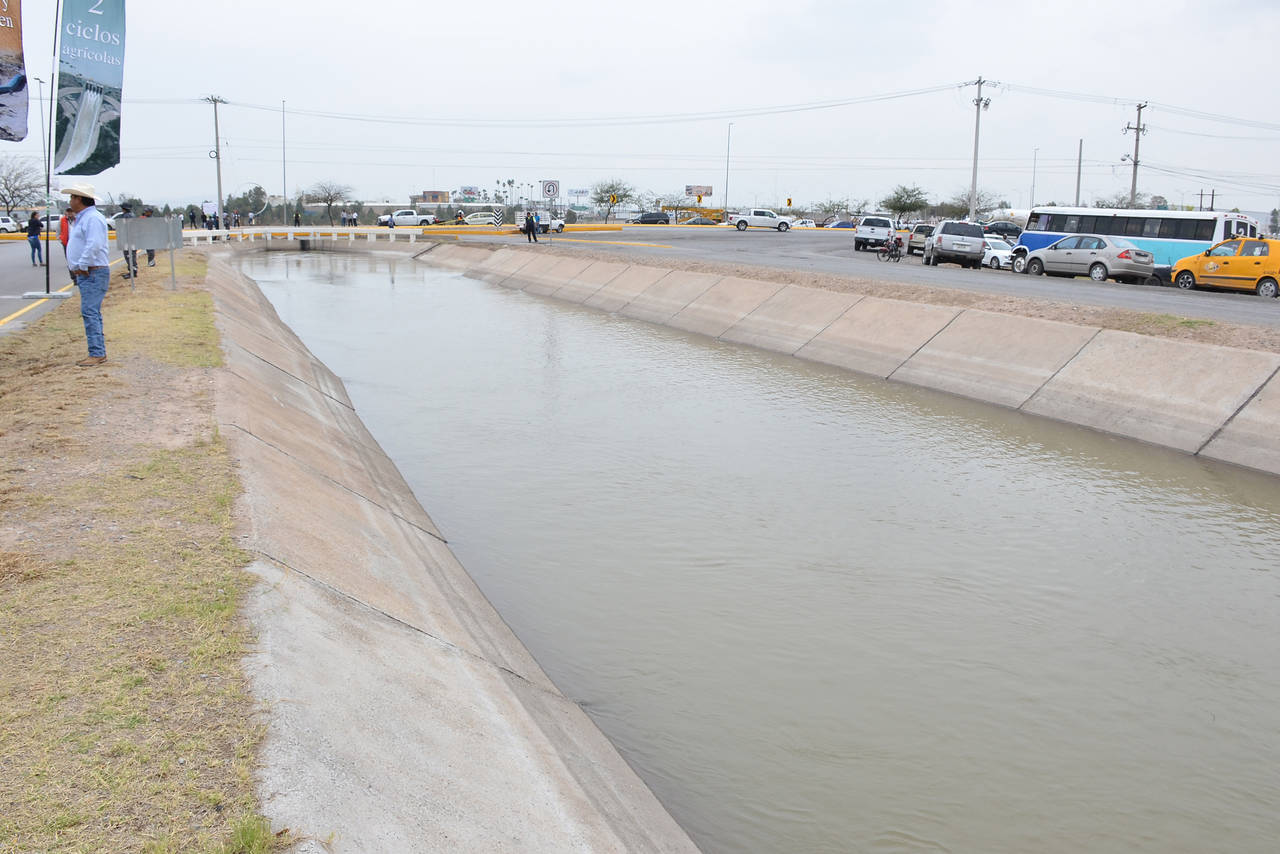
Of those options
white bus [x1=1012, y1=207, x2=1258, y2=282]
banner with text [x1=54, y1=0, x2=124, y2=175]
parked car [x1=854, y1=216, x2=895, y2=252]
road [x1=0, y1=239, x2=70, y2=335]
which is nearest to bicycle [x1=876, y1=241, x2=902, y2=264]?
white bus [x1=1012, y1=207, x2=1258, y2=282]

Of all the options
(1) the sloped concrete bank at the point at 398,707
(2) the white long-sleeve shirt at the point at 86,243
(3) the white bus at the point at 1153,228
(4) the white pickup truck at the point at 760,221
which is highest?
(4) the white pickup truck at the point at 760,221

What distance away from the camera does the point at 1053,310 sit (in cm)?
2072

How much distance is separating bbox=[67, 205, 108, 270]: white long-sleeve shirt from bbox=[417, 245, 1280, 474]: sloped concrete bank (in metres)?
14.7

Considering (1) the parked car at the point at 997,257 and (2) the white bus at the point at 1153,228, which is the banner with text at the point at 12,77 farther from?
(1) the parked car at the point at 997,257

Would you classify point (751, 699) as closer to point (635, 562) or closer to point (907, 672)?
point (907, 672)

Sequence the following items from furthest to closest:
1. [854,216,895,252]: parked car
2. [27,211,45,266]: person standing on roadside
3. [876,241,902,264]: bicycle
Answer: [854,216,895,252]: parked car → [876,241,902,264]: bicycle → [27,211,45,266]: person standing on roadside

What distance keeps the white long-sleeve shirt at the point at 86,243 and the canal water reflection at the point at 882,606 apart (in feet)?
14.5

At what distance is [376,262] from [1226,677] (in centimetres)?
5133

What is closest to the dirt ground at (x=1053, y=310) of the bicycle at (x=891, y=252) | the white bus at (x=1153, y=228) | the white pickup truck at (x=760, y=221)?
the bicycle at (x=891, y=252)

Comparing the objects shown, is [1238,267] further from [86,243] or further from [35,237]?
[35,237]

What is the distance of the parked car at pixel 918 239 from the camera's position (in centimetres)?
4928

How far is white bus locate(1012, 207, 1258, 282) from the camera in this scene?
35.4 m

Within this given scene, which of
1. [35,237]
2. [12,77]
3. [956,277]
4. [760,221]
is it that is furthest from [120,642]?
[760,221]

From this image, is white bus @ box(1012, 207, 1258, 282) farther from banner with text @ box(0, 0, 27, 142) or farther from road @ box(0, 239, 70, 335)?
banner with text @ box(0, 0, 27, 142)
